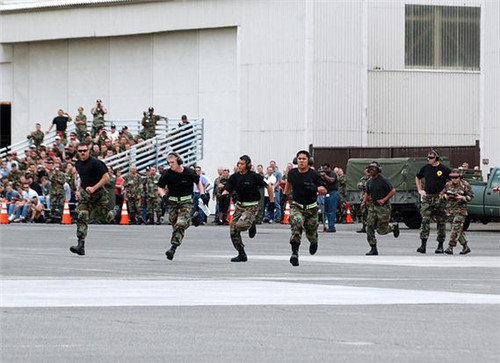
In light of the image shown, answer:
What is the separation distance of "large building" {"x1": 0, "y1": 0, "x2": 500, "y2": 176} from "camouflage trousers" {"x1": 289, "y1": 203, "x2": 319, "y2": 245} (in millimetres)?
23930

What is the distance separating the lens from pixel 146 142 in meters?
51.0

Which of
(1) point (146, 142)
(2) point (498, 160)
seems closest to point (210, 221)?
(1) point (146, 142)

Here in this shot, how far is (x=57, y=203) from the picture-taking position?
44969 mm

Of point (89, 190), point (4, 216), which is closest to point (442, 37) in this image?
point (4, 216)

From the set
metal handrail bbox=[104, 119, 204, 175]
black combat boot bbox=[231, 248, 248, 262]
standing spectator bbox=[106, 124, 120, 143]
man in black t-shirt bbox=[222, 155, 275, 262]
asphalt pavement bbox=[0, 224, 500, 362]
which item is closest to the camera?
asphalt pavement bbox=[0, 224, 500, 362]

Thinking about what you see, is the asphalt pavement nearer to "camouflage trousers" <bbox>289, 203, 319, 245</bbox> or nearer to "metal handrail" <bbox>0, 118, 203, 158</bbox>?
"camouflage trousers" <bbox>289, 203, 319, 245</bbox>

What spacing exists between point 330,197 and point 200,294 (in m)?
21.8

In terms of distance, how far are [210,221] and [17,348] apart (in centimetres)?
3483

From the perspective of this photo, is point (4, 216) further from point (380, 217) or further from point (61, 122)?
point (380, 217)

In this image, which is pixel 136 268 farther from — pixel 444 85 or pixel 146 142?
pixel 444 85

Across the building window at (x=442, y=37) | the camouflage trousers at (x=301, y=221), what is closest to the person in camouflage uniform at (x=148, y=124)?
the building window at (x=442, y=37)

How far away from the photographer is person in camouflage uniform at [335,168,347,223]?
43750mm

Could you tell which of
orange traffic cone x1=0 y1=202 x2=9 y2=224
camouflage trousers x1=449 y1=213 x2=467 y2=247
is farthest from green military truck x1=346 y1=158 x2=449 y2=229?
camouflage trousers x1=449 y1=213 x2=467 y2=247

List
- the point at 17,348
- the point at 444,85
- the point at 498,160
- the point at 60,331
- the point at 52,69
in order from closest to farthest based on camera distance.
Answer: the point at 17,348 < the point at 60,331 < the point at 498,160 < the point at 444,85 < the point at 52,69
